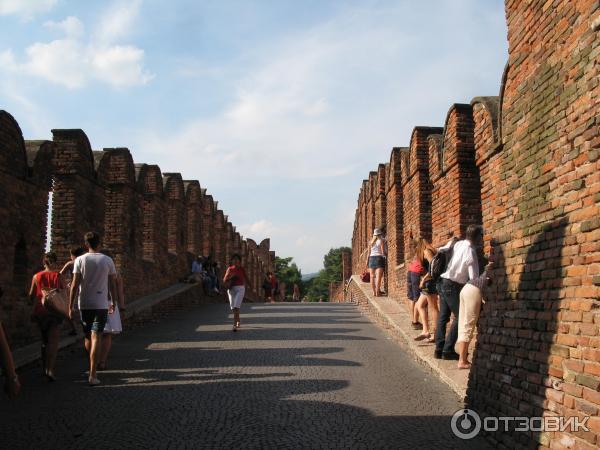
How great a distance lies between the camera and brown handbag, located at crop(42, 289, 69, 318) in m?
7.62

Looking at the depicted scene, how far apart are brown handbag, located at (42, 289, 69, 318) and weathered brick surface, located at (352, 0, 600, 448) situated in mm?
5009

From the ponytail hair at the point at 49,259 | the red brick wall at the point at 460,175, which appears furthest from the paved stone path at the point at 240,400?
the red brick wall at the point at 460,175

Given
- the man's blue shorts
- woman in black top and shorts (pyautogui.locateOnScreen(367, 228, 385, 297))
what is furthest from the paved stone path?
woman in black top and shorts (pyautogui.locateOnScreen(367, 228, 385, 297))

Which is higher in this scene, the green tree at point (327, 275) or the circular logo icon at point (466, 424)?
the green tree at point (327, 275)

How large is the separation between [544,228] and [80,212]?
926 cm

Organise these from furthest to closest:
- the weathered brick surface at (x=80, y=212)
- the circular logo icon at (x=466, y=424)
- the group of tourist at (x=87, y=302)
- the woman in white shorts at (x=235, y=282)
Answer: the woman in white shorts at (x=235, y=282)
the weathered brick surface at (x=80, y=212)
the group of tourist at (x=87, y=302)
the circular logo icon at (x=466, y=424)

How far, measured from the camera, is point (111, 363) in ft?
27.2

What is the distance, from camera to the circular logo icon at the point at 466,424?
16.6ft

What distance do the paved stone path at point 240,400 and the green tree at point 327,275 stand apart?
74.4m

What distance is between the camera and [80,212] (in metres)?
11.8

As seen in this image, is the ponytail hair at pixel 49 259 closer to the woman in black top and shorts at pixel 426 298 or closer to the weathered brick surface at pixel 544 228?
the woman in black top and shorts at pixel 426 298

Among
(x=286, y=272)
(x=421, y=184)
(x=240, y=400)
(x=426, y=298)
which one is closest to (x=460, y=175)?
(x=426, y=298)

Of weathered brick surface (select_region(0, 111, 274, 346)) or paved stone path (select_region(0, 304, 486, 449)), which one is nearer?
paved stone path (select_region(0, 304, 486, 449))

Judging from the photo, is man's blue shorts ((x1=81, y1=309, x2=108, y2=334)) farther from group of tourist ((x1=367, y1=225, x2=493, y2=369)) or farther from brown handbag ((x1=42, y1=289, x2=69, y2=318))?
group of tourist ((x1=367, y1=225, x2=493, y2=369))
